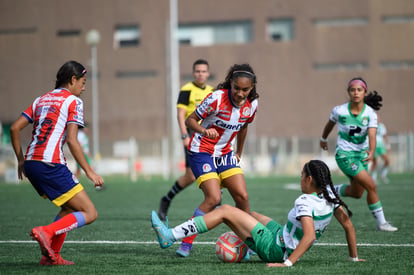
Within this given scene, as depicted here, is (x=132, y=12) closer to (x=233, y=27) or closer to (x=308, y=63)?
(x=233, y=27)

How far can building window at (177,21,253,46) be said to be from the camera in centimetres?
4916

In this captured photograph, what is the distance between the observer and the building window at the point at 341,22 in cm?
4709

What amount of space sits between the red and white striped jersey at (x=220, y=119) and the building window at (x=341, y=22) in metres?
41.5

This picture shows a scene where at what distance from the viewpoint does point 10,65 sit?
51.5 m

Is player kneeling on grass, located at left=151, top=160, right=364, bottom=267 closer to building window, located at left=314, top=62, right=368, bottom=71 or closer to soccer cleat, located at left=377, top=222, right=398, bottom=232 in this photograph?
soccer cleat, located at left=377, top=222, right=398, bottom=232

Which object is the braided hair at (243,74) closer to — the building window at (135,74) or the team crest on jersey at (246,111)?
the team crest on jersey at (246,111)

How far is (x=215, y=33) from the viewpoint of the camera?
49.6m

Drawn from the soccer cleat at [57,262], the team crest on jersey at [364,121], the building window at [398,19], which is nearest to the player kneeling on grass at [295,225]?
the soccer cleat at [57,262]

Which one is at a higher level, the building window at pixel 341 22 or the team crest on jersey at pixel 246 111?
the building window at pixel 341 22

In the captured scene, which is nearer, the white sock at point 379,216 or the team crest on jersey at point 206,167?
the team crest on jersey at point 206,167

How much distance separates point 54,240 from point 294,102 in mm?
43207

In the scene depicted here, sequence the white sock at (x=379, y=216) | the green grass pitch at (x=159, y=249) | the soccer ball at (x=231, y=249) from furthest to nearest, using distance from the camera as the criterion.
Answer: the white sock at (x=379, y=216) → the soccer ball at (x=231, y=249) → the green grass pitch at (x=159, y=249)

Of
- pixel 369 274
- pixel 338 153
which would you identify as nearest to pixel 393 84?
pixel 338 153

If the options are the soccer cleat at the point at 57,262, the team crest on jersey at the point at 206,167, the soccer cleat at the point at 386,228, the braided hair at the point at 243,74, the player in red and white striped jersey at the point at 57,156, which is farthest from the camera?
the soccer cleat at the point at 386,228
